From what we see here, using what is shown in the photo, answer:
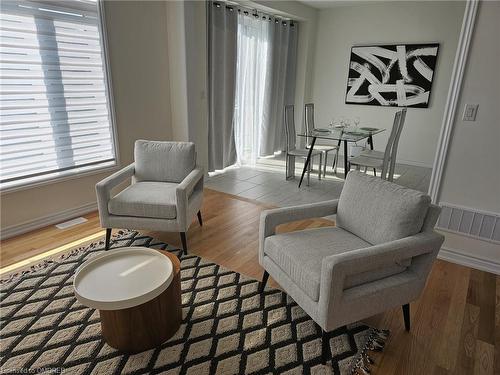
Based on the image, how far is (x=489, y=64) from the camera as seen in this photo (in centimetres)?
222

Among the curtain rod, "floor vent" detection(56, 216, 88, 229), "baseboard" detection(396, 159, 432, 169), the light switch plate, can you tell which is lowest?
"floor vent" detection(56, 216, 88, 229)

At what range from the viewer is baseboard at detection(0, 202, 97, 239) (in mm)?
2758

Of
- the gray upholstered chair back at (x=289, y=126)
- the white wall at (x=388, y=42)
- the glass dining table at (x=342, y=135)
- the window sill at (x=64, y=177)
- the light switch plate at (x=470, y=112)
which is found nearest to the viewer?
the light switch plate at (x=470, y=112)

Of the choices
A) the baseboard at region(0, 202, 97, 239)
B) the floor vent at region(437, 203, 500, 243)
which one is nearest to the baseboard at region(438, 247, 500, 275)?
the floor vent at region(437, 203, 500, 243)

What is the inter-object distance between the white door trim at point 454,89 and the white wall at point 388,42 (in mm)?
3075

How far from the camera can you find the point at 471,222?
2.49 meters

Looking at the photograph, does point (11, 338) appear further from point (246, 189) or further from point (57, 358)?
point (246, 189)

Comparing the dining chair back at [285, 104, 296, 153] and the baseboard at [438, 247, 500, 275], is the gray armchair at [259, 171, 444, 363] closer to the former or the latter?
the baseboard at [438, 247, 500, 275]

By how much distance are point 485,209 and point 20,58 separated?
3841 mm

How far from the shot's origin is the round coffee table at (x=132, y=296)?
1450 millimetres

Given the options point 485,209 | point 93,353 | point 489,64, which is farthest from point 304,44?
point 93,353

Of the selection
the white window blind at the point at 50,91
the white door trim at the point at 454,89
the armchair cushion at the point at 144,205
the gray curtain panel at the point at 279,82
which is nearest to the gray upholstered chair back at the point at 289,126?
Result: the gray curtain panel at the point at 279,82

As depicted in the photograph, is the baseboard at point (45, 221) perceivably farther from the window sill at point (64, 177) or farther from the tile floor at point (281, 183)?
the tile floor at point (281, 183)

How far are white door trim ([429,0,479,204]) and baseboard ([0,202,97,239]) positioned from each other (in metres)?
3.24
